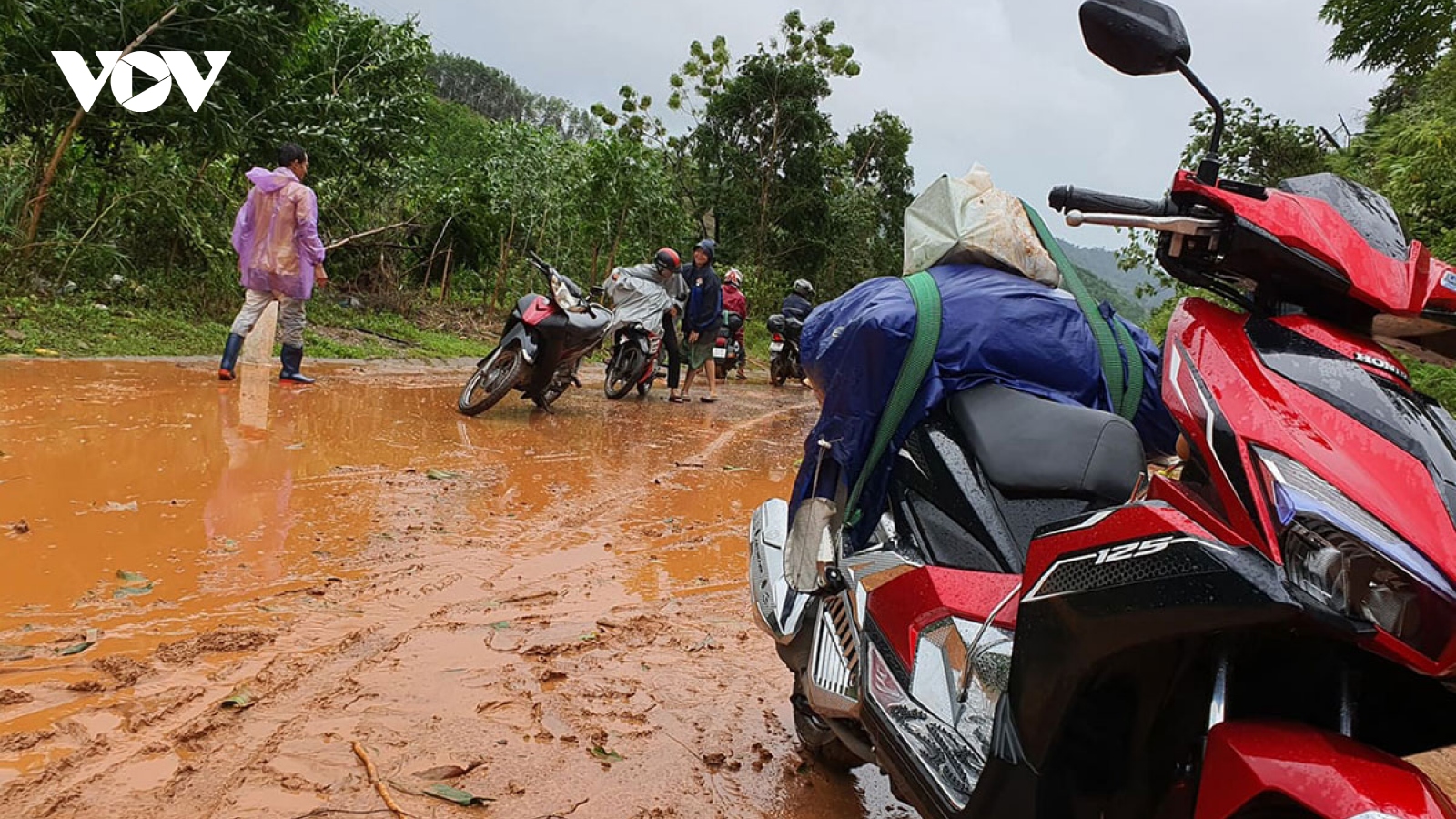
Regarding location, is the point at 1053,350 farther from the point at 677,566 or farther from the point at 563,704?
the point at 677,566

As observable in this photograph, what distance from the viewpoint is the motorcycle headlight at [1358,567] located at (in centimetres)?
104

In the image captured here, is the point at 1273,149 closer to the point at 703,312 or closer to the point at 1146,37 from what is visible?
the point at 703,312

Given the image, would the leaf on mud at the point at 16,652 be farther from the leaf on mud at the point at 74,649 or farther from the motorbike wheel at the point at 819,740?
the motorbike wheel at the point at 819,740

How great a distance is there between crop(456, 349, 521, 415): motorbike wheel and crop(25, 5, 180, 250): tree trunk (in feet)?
14.7

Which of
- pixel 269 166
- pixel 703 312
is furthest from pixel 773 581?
pixel 269 166

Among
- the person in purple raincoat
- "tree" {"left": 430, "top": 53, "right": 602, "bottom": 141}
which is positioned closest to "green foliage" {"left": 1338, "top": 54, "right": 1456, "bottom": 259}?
the person in purple raincoat

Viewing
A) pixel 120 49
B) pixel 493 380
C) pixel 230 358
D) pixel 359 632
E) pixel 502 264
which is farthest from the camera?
pixel 502 264

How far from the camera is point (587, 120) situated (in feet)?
202

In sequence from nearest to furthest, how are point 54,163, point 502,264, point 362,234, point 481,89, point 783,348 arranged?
1. point 54,163
2. point 362,234
3. point 783,348
4. point 502,264
5. point 481,89

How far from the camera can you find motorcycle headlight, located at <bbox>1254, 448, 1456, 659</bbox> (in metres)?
1.04

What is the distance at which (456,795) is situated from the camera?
213 cm

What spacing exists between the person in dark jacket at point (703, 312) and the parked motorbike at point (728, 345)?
904 mm

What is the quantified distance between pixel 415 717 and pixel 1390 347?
2.24 metres

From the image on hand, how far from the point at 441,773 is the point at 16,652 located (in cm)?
125
